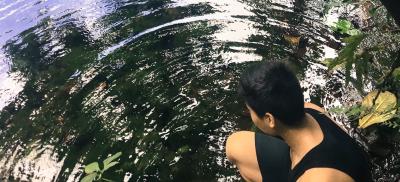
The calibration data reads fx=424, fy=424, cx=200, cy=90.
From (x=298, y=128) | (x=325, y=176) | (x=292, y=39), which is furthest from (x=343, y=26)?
(x=325, y=176)

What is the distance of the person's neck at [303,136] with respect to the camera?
2.56 metres

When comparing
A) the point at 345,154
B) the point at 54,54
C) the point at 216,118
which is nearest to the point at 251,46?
the point at 216,118

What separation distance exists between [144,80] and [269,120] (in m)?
3.65

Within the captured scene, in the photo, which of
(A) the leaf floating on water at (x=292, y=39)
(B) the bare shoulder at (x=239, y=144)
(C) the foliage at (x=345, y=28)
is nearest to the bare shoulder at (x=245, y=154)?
(B) the bare shoulder at (x=239, y=144)

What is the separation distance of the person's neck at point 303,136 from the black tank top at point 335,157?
0.12 feet

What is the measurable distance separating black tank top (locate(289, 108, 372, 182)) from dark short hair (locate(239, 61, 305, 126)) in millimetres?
202

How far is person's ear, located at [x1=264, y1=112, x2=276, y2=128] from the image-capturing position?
257 cm

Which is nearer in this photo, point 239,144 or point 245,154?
point 245,154

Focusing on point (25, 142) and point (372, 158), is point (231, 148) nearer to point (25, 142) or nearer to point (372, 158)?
point (372, 158)

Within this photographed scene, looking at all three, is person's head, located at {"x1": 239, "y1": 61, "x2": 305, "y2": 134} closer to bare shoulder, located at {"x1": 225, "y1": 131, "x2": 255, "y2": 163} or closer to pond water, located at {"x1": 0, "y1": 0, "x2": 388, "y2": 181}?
bare shoulder, located at {"x1": 225, "y1": 131, "x2": 255, "y2": 163}

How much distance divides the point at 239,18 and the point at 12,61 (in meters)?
4.03

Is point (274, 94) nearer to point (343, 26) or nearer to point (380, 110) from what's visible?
point (380, 110)

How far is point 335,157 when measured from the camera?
2.47 m

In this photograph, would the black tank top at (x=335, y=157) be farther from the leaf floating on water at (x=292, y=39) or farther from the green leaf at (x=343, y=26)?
the green leaf at (x=343, y=26)
